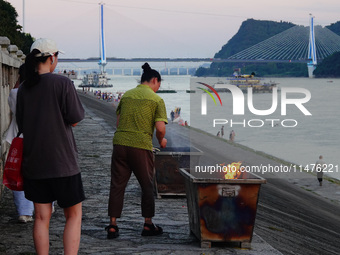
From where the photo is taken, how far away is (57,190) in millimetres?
4680

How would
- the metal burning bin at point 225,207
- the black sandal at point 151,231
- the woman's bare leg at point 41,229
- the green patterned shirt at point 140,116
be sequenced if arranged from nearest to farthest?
the woman's bare leg at point 41,229 < the metal burning bin at point 225,207 < the green patterned shirt at point 140,116 < the black sandal at point 151,231

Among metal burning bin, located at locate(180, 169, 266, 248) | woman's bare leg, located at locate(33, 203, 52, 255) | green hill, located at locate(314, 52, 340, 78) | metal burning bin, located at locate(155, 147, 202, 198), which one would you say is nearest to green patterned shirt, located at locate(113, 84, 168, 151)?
metal burning bin, located at locate(180, 169, 266, 248)

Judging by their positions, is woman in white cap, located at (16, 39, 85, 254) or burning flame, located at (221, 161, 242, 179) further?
burning flame, located at (221, 161, 242, 179)

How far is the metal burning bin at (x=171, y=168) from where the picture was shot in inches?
341

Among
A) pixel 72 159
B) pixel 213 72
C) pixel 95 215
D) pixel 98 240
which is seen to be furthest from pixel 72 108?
pixel 213 72

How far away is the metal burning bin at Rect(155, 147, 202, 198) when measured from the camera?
8.67m

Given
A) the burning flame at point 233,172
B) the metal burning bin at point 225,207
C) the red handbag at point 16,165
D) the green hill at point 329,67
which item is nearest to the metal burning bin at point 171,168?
the burning flame at point 233,172

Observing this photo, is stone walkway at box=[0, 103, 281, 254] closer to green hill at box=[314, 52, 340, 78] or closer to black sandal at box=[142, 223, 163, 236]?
black sandal at box=[142, 223, 163, 236]

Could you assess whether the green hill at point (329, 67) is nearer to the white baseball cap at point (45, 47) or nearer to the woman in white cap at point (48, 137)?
the white baseball cap at point (45, 47)

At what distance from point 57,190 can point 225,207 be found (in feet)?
6.09

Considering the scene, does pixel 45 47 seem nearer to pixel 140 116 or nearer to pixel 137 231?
pixel 140 116

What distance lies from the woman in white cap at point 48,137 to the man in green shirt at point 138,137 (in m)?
1.59

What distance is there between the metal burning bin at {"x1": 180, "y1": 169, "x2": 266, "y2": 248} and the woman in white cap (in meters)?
1.50

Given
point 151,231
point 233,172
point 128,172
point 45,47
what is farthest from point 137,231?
point 45,47
